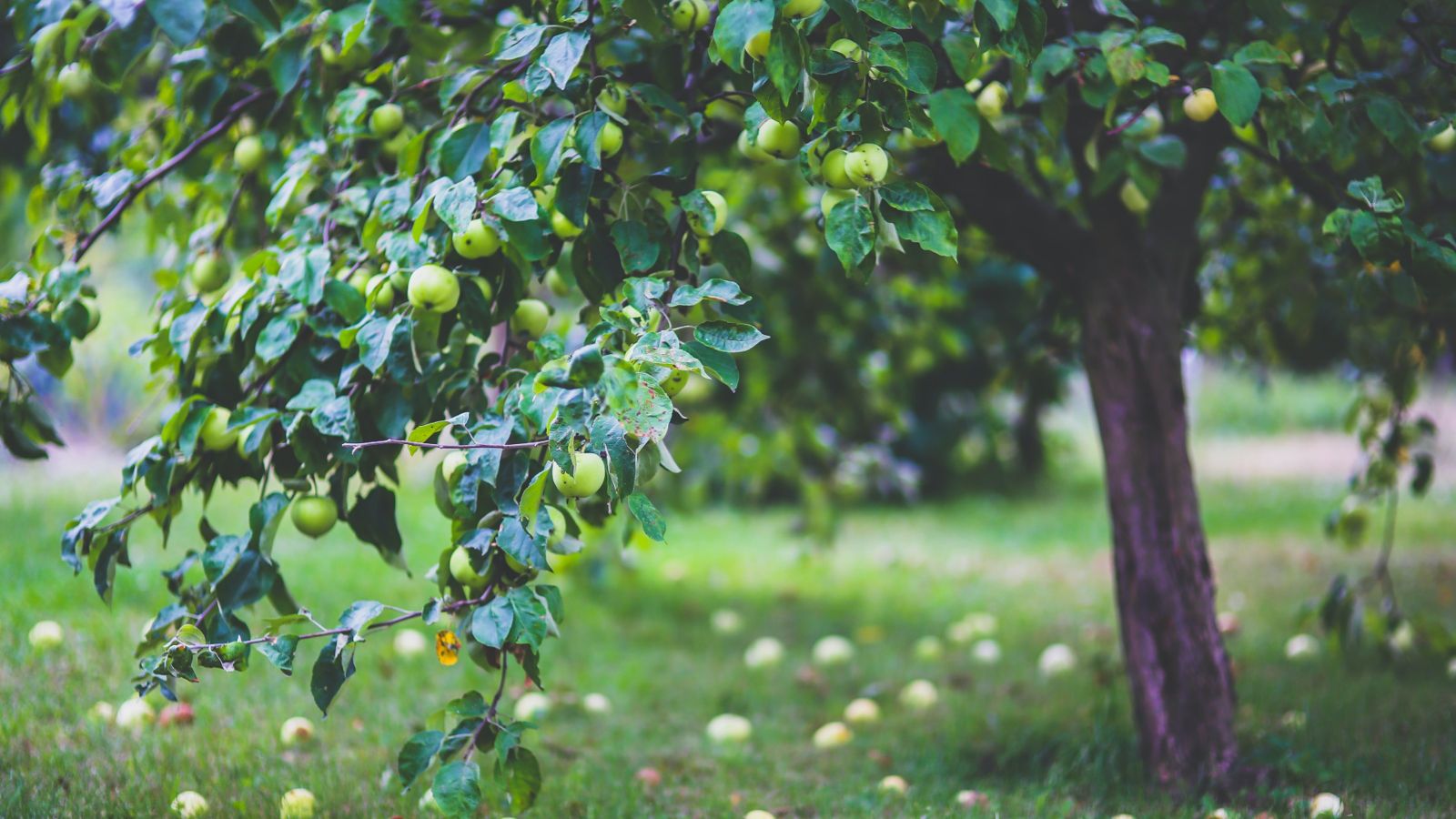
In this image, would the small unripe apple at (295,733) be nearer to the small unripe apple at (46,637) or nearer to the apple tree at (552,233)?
the apple tree at (552,233)

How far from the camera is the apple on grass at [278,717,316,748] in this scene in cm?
222

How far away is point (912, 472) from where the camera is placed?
3.92 metres

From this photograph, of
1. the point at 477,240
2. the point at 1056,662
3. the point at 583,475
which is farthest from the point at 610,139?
the point at 1056,662

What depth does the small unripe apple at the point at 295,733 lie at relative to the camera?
2.22 metres

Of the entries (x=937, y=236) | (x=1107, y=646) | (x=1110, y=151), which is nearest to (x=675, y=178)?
(x=937, y=236)

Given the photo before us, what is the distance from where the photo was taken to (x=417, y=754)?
53.7 inches

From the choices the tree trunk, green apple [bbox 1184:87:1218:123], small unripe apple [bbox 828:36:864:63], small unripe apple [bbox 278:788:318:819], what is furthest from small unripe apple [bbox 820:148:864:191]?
small unripe apple [bbox 278:788:318:819]

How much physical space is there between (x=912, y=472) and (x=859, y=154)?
8.98 ft

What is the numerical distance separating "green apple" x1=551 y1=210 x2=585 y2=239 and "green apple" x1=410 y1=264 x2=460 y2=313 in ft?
0.65

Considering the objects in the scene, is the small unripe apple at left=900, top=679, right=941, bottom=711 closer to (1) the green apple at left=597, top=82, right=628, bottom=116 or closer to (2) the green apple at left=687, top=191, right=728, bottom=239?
(2) the green apple at left=687, top=191, right=728, bottom=239

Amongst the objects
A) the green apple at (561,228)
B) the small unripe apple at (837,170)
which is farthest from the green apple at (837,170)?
the green apple at (561,228)

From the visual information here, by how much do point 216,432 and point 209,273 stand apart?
54 centimetres

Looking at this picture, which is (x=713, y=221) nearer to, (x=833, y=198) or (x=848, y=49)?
(x=833, y=198)

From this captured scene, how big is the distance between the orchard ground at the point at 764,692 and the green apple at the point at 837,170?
121cm
